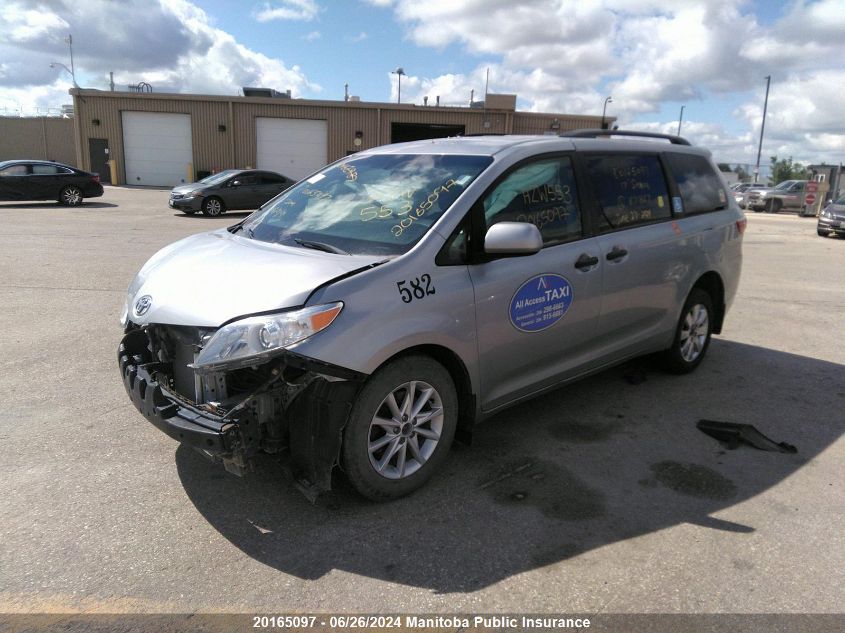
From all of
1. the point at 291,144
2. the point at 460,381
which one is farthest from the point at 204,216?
the point at 460,381

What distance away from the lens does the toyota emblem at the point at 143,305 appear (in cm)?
325

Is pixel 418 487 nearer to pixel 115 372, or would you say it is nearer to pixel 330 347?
pixel 330 347

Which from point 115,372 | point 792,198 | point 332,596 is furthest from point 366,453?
point 792,198

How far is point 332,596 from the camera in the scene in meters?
2.57

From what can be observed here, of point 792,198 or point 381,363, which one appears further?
point 792,198

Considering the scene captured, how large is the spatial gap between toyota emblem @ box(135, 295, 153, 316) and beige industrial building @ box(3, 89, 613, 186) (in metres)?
30.5

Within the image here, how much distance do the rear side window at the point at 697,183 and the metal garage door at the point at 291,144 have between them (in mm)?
29543

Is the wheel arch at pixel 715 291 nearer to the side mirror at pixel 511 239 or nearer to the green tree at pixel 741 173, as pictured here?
the side mirror at pixel 511 239

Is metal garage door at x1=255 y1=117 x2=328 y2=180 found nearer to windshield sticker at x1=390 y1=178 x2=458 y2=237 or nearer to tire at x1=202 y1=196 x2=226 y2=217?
tire at x1=202 y1=196 x2=226 y2=217

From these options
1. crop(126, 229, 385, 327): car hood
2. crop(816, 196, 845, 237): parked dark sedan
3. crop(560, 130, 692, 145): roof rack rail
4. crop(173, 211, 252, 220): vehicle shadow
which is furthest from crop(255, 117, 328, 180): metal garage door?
crop(126, 229, 385, 327): car hood

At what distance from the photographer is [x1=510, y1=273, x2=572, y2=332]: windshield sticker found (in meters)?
3.60

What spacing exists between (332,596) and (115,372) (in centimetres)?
328

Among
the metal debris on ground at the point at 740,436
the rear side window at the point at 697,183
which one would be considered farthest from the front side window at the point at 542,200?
the metal debris on ground at the point at 740,436

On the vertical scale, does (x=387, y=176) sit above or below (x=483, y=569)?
above
